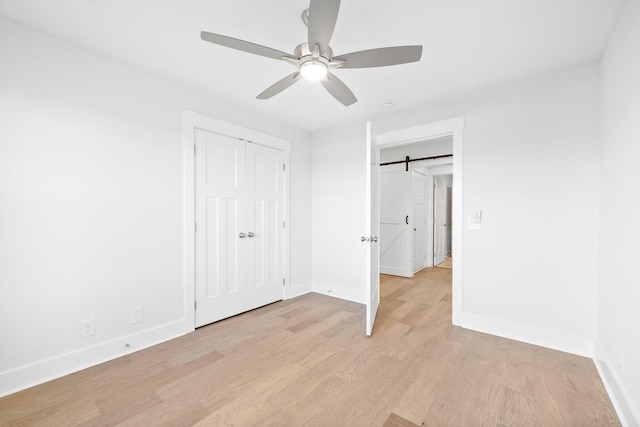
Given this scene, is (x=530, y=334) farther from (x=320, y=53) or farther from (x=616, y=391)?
(x=320, y=53)

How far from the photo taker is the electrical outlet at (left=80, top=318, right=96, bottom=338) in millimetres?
2111

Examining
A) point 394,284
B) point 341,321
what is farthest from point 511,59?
point 394,284

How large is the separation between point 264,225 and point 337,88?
2058mm

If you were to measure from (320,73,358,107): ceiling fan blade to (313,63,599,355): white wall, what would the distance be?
144 centimetres

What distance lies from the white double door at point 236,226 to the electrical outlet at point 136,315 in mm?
517

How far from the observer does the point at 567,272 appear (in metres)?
2.36

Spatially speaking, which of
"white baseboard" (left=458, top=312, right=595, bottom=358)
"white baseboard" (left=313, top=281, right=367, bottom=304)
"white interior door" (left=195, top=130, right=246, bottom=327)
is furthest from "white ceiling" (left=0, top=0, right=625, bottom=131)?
"white baseboard" (left=313, top=281, right=367, bottom=304)

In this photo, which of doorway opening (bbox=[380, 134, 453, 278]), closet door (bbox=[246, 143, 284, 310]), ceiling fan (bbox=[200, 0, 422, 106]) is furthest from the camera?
doorway opening (bbox=[380, 134, 453, 278])

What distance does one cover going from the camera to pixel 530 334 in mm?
2506

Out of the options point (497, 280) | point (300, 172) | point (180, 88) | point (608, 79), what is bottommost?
point (497, 280)

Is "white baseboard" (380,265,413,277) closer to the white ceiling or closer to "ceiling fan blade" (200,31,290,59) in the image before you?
the white ceiling

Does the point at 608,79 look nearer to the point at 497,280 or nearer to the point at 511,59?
the point at 511,59

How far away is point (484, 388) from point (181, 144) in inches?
128

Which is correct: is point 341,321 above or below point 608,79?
below
